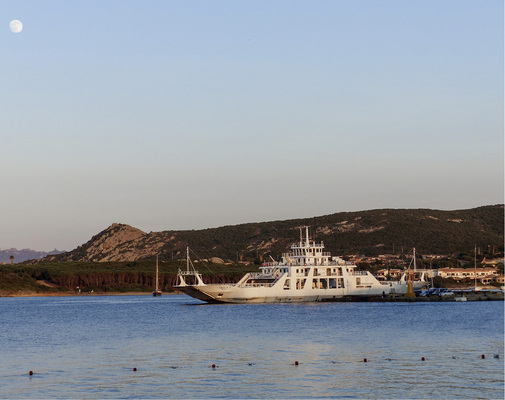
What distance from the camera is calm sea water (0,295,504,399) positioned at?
3288 cm

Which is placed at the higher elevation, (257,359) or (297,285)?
(297,285)

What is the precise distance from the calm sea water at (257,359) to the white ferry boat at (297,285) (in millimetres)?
36453

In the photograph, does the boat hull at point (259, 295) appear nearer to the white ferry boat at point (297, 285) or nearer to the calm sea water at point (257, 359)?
the white ferry boat at point (297, 285)

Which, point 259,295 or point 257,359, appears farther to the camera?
point 259,295

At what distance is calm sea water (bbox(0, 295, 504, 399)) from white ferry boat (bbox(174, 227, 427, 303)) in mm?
36453

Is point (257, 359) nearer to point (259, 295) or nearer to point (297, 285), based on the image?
point (259, 295)

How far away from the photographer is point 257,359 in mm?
42688

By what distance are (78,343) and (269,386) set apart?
2462 centimetres

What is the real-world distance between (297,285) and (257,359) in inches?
2827

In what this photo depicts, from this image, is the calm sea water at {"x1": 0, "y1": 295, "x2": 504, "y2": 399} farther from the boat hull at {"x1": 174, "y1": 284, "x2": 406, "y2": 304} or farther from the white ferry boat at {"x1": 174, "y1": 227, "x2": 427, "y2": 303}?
the white ferry boat at {"x1": 174, "y1": 227, "x2": 427, "y2": 303}

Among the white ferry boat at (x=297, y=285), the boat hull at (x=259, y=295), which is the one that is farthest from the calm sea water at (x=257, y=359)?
the white ferry boat at (x=297, y=285)

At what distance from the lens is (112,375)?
37.3 meters

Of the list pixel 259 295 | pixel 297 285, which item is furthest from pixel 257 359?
pixel 297 285

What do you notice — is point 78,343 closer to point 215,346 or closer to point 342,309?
point 215,346
